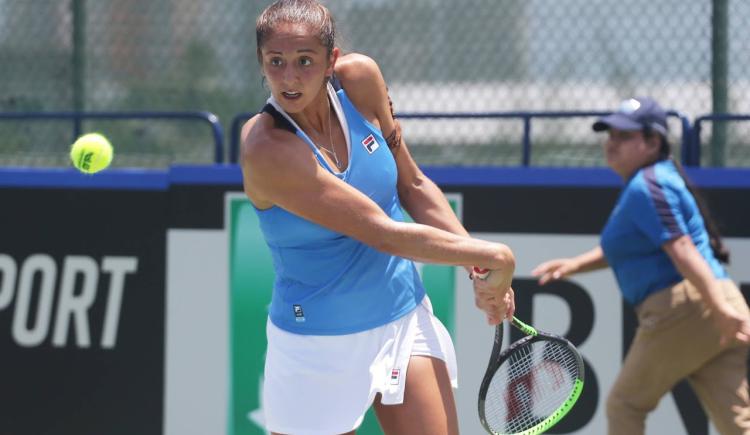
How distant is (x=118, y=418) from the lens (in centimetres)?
560

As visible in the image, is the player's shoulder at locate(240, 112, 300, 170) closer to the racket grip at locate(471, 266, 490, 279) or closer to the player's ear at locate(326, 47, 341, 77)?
the player's ear at locate(326, 47, 341, 77)

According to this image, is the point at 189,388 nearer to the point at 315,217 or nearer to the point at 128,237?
the point at 128,237

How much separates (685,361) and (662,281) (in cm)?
30

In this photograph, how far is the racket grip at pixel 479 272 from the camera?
309cm

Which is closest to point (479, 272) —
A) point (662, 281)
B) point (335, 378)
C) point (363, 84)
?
point (335, 378)

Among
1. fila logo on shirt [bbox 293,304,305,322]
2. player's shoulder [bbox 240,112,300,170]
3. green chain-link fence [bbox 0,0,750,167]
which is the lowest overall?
fila logo on shirt [bbox 293,304,305,322]

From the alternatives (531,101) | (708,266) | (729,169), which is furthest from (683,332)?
(531,101)

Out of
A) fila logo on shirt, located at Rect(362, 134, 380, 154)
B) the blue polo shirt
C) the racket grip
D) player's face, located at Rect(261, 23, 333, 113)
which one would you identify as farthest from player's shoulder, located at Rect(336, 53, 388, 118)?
the blue polo shirt

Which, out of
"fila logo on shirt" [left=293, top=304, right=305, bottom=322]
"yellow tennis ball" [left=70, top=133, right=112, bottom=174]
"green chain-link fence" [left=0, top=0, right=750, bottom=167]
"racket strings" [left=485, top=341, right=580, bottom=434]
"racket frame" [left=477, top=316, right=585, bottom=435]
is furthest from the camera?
"green chain-link fence" [left=0, top=0, right=750, bottom=167]

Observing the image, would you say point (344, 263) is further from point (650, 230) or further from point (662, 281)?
point (662, 281)

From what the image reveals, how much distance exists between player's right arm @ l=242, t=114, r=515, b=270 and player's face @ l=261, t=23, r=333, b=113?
0.10m

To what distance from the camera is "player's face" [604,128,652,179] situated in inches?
186

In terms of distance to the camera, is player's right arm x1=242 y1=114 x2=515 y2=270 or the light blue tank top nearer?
player's right arm x1=242 y1=114 x2=515 y2=270

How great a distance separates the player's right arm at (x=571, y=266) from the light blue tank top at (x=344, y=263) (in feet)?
5.42
